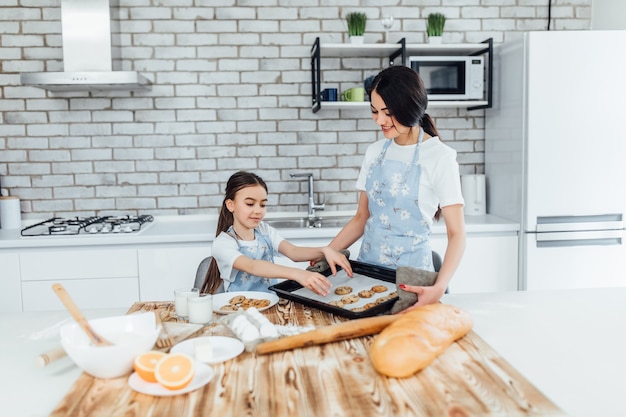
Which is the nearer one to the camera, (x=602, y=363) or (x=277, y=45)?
(x=602, y=363)

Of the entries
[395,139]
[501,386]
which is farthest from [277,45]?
[501,386]

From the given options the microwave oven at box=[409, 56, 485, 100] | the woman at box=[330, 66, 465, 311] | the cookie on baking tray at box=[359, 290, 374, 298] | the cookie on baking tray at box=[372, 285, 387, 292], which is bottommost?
the cookie on baking tray at box=[359, 290, 374, 298]

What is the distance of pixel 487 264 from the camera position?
339cm

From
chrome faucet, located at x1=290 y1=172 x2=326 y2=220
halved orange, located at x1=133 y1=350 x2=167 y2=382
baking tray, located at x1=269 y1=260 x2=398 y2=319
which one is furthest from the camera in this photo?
chrome faucet, located at x1=290 y1=172 x2=326 y2=220

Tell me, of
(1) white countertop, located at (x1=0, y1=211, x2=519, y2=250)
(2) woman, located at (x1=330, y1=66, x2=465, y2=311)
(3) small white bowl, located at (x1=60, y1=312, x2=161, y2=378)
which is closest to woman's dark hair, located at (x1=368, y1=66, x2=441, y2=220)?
(2) woman, located at (x1=330, y1=66, x2=465, y2=311)

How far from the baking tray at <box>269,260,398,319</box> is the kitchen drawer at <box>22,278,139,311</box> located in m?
1.51

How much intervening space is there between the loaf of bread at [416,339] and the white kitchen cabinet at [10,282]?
238 cm

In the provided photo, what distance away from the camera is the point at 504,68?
141 inches

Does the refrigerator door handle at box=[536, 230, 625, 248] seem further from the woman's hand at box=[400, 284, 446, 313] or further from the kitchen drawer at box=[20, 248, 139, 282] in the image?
the kitchen drawer at box=[20, 248, 139, 282]

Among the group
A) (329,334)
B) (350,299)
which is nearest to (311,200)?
(350,299)

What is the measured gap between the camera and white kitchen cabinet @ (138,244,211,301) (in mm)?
3184

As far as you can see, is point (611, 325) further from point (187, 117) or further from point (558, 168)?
point (187, 117)

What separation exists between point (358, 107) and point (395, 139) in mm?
1384

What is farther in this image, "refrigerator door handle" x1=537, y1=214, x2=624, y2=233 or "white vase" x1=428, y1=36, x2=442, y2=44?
"white vase" x1=428, y1=36, x2=442, y2=44
